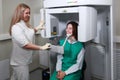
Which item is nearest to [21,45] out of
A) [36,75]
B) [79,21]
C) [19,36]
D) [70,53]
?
[19,36]

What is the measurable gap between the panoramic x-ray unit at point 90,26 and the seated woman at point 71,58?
17 centimetres

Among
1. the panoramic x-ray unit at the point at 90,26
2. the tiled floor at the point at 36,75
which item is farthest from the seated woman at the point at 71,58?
the tiled floor at the point at 36,75

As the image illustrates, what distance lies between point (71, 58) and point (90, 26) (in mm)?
431

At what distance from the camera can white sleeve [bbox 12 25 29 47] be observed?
1.82 m

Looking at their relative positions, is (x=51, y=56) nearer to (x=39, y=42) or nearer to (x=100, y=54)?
(x=100, y=54)

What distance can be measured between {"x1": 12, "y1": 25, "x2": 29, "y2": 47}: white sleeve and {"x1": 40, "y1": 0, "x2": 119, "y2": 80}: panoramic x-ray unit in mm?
237

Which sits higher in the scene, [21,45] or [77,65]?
[21,45]

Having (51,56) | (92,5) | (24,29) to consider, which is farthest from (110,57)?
(24,29)

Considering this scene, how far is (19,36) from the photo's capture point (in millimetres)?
1820

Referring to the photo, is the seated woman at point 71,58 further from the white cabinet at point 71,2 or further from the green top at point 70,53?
the white cabinet at point 71,2

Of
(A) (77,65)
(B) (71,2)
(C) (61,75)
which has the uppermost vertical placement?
(B) (71,2)

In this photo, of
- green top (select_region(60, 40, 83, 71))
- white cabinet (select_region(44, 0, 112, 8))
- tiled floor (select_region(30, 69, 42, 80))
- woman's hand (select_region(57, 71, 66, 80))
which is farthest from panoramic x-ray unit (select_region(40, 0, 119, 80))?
tiled floor (select_region(30, 69, 42, 80))

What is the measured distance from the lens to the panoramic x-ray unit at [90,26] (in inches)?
63.2

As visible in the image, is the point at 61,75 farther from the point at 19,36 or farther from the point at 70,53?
the point at 19,36
